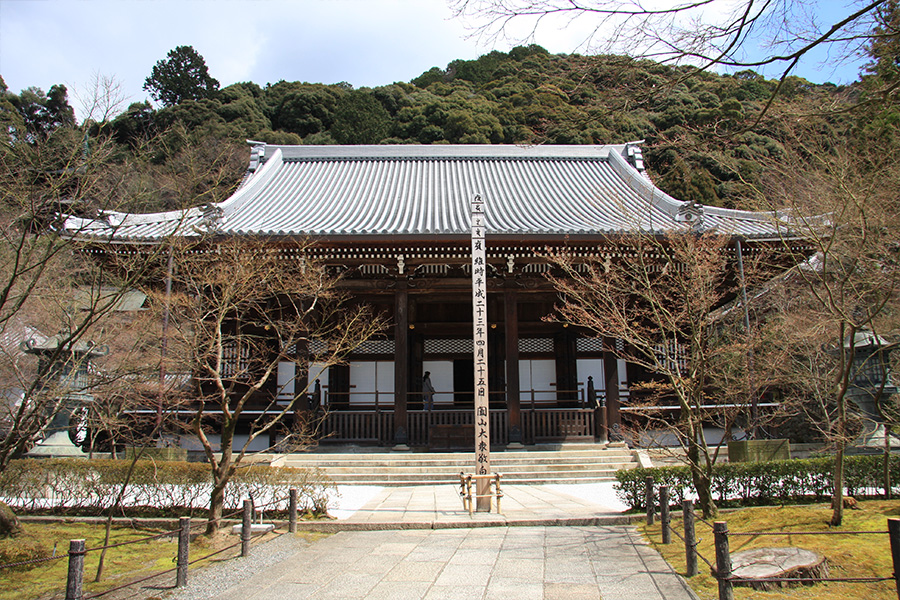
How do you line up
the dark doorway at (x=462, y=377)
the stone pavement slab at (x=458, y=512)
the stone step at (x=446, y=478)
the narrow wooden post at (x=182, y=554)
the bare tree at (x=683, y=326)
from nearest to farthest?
1. the narrow wooden post at (x=182, y=554)
2. the bare tree at (x=683, y=326)
3. the stone pavement slab at (x=458, y=512)
4. the stone step at (x=446, y=478)
5. the dark doorway at (x=462, y=377)

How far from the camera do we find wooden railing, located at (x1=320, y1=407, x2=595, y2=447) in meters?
Result: 13.0

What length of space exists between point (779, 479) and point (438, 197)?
1212 cm

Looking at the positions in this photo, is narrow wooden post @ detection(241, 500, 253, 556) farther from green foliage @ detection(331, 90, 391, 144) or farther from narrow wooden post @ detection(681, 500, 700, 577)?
green foliage @ detection(331, 90, 391, 144)

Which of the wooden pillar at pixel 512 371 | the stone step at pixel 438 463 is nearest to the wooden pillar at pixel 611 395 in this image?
the stone step at pixel 438 463

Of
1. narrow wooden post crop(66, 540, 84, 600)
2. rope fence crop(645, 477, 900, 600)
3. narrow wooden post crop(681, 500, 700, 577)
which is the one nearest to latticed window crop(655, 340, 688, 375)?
rope fence crop(645, 477, 900, 600)

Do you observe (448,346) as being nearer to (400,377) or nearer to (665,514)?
(400,377)

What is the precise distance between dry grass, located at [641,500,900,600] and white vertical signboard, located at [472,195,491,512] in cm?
223

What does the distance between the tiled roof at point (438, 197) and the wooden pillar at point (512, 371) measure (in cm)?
181

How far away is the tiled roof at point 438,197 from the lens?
42.2ft

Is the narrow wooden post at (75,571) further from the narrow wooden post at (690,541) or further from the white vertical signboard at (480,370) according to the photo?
the white vertical signboard at (480,370)

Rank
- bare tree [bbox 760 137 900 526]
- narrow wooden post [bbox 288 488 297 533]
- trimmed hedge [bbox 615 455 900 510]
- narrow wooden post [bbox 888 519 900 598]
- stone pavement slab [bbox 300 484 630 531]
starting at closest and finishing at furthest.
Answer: narrow wooden post [bbox 888 519 900 598]
bare tree [bbox 760 137 900 526]
narrow wooden post [bbox 288 488 297 533]
stone pavement slab [bbox 300 484 630 531]
trimmed hedge [bbox 615 455 900 510]

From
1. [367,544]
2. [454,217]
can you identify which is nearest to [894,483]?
[367,544]

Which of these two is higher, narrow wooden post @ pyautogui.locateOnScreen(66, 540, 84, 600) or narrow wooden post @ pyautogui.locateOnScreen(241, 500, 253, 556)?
narrow wooden post @ pyautogui.locateOnScreen(66, 540, 84, 600)

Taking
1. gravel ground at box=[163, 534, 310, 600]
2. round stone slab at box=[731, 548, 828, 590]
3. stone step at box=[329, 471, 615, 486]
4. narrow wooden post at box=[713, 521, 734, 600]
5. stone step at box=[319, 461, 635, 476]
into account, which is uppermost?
narrow wooden post at box=[713, 521, 734, 600]
